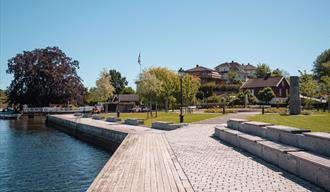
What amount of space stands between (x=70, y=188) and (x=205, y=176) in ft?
23.9

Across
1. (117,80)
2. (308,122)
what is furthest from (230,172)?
(117,80)

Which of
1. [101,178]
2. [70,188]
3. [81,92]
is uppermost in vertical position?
[81,92]

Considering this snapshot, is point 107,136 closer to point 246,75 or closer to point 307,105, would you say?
point 307,105

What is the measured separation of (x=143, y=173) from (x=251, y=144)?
16.8ft

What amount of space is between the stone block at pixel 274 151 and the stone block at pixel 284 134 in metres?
0.56

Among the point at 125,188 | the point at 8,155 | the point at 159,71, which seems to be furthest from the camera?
the point at 159,71

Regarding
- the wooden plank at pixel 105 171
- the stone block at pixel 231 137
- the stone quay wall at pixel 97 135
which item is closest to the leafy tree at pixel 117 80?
the stone quay wall at pixel 97 135

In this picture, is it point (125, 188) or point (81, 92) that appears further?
point (81, 92)

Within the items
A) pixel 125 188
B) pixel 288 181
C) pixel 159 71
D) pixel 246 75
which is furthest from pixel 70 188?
pixel 246 75

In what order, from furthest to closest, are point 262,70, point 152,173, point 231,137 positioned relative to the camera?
point 262,70 → point 231,137 → point 152,173

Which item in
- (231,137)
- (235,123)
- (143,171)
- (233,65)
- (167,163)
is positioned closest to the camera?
(143,171)

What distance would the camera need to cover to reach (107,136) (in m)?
28.8

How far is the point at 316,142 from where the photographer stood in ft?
35.4

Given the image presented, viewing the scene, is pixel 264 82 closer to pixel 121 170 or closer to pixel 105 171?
pixel 121 170
